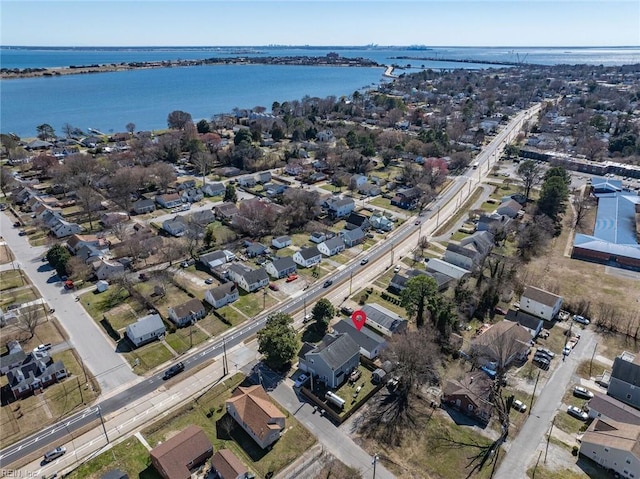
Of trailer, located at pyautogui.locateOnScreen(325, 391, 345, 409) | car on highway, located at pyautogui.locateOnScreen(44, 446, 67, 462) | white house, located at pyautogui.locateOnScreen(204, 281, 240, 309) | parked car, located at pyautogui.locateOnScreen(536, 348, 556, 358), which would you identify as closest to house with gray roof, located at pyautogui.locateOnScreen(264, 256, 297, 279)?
white house, located at pyautogui.locateOnScreen(204, 281, 240, 309)

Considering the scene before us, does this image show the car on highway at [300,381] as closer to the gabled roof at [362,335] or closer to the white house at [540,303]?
the gabled roof at [362,335]

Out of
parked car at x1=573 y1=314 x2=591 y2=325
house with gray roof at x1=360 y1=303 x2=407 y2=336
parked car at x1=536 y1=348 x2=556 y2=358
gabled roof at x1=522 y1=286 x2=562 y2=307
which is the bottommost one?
parked car at x1=573 y1=314 x2=591 y2=325

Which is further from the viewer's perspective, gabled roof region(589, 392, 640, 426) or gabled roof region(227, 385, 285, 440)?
gabled roof region(589, 392, 640, 426)

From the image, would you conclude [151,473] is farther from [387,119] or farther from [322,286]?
[387,119]

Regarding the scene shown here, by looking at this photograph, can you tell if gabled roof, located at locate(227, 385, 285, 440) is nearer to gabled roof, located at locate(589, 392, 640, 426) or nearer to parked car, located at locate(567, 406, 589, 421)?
parked car, located at locate(567, 406, 589, 421)

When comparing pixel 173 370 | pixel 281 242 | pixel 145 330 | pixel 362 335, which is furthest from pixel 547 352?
pixel 145 330

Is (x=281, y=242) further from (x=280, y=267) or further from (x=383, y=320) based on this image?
(x=383, y=320)

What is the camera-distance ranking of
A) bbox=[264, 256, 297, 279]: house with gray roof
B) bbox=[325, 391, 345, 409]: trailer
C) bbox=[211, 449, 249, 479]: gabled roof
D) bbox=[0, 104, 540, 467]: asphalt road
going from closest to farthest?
1. bbox=[211, 449, 249, 479]: gabled roof
2. bbox=[0, 104, 540, 467]: asphalt road
3. bbox=[325, 391, 345, 409]: trailer
4. bbox=[264, 256, 297, 279]: house with gray roof
